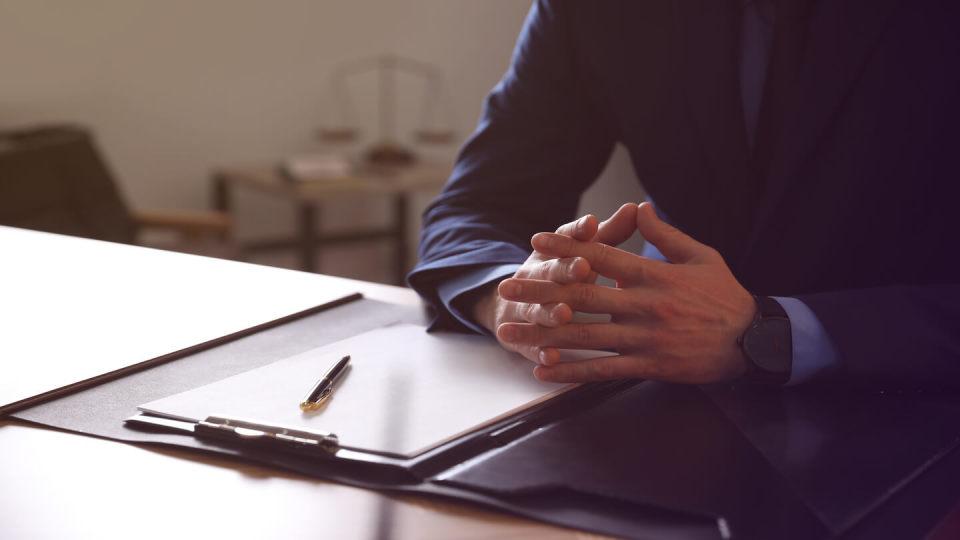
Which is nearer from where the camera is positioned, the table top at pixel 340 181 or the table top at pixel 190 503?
the table top at pixel 190 503

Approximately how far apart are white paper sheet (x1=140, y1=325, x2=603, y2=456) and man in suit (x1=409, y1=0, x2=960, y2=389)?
0.05 metres

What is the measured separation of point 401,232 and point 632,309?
10.3 feet

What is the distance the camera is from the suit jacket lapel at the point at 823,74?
44.8 inches

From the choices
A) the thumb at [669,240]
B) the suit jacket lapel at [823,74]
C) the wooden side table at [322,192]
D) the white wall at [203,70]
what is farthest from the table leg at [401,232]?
the thumb at [669,240]

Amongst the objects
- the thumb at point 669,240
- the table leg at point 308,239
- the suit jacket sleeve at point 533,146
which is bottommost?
the table leg at point 308,239

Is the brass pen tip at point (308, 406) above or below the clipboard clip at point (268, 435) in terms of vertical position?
above

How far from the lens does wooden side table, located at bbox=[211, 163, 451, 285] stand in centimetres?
345

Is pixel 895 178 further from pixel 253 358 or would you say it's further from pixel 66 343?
pixel 66 343

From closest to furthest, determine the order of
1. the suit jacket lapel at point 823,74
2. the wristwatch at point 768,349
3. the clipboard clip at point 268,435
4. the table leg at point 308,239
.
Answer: the clipboard clip at point 268,435 → the wristwatch at point 768,349 → the suit jacket lapel at point 823,74 → the table leg at point 308,239

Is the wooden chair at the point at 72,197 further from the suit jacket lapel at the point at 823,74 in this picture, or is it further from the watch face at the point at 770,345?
the watch face at the point at 770,345

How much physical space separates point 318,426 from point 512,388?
0.18 meters

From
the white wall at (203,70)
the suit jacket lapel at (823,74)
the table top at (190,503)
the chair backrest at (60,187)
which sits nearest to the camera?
the table top at (190,503)

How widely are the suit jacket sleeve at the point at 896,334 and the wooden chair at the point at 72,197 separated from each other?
243 cm

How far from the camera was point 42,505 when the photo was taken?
0.62 meters
